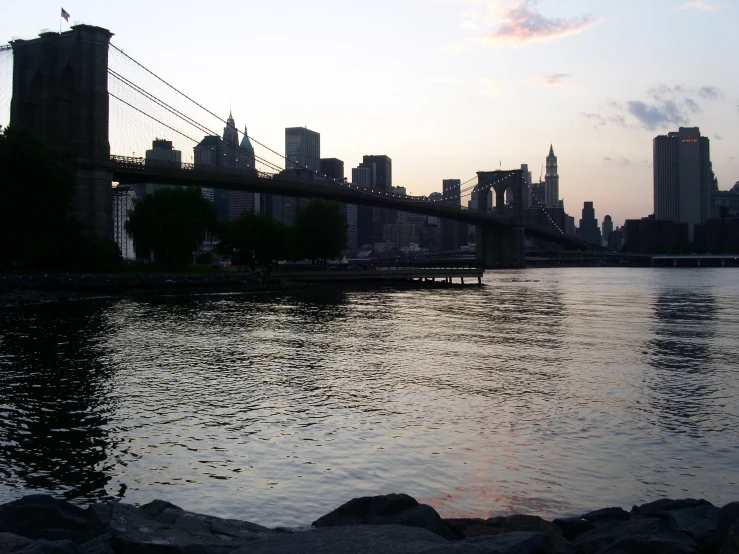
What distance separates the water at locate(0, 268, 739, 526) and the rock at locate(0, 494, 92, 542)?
5.50 feet

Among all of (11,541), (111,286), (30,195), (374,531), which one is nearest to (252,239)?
(111,286)

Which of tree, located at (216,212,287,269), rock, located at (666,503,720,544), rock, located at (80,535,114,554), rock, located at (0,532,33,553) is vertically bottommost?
rock, located at (666,503,720,544)

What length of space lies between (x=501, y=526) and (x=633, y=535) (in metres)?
1.40

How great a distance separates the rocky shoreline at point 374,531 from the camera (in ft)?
20.1

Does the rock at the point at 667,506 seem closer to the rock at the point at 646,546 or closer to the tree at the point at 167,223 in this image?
the rock at the point at 646,546

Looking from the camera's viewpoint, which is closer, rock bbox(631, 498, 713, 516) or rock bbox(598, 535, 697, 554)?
rock bbox(598, 535, 697, 554)

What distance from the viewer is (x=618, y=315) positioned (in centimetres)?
3941

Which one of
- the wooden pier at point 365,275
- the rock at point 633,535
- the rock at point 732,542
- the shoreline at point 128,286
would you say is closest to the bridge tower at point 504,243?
the wooden pier at point 365,275

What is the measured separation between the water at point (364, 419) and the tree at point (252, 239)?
61181 mm

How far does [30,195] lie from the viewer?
164 ft

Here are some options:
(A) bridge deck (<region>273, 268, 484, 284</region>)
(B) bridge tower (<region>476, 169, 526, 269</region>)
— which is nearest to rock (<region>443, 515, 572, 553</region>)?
(A) bridge deck (<region>273, 268, 484, 284</region>)

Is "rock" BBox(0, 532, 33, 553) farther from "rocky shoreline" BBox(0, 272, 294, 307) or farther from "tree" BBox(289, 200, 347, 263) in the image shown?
"tree" BBox(289, 200, 347, 263)

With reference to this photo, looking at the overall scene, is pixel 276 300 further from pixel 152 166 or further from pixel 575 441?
pixel 575 441

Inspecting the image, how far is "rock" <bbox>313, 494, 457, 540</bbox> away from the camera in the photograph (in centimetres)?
739
